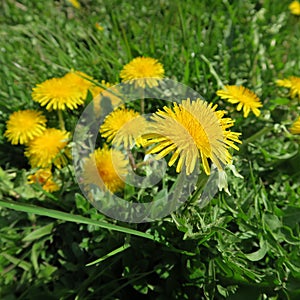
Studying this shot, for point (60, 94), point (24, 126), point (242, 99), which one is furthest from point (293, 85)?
point (24, 126)

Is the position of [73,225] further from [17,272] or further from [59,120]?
[59,120]

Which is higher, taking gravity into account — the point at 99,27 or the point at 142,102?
the point at 99,27

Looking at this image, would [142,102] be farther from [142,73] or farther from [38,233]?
[38,233]

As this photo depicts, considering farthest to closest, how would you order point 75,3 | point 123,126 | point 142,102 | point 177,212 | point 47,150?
1. point 75,3
2. point 142,102
3. point 47,150
4. point 123,126
5. point 177,212

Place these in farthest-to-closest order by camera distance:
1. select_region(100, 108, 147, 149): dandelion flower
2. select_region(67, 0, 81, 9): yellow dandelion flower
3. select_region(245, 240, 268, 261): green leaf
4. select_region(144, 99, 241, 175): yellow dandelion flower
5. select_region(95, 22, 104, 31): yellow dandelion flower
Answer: select_region(67, 0, 81, 9): yellow dandelion flower < select_region(95, 22, 104, 31): yellow dandelion flower < select_region(100, 108, 147, 149): dandelion flower < select_region(245, 240, 268, 261): green leaf < select_region(144, 99, 241, 175): yellow dandelion flower

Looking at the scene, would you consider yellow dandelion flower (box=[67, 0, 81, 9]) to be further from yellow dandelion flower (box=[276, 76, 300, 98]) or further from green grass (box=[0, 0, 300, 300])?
yellow dandelion flower (box=[276, 76, 300, 98])

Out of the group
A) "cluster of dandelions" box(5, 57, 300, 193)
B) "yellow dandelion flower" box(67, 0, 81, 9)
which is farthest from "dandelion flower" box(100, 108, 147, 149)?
"yellow dandelion flower" box(67, 0, 81, 9)

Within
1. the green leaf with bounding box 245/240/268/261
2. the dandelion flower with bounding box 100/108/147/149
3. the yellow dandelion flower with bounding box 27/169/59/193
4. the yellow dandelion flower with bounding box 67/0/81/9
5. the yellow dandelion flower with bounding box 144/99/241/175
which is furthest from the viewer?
the yellow dandelion flower with bounding box 67/0/81/9
